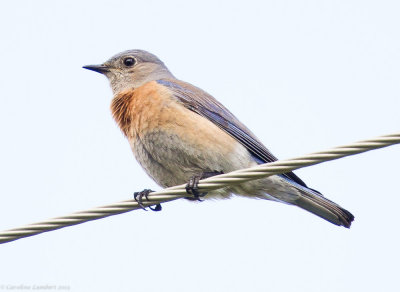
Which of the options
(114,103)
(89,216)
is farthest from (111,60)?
(89,216)

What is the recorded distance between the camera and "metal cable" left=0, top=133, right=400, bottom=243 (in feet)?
19.1

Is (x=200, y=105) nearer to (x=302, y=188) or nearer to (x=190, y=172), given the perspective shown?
(x=190, y=172)

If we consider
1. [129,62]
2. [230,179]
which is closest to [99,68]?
[129,62]

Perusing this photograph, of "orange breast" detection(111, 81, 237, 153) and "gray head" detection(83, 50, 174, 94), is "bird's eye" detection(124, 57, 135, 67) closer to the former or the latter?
"gray head" detection(83, 50, 174, 94)

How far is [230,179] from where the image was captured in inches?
256

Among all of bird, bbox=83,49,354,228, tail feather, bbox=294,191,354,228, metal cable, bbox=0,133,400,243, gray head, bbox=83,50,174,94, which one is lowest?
metal cable, bbox=0,133,400,243

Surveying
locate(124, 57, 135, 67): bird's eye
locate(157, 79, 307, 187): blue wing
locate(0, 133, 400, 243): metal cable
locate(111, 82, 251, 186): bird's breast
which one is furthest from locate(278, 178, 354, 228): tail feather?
locate(124, 57, 135, 67): bird's eye

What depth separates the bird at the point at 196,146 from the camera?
9.06 m

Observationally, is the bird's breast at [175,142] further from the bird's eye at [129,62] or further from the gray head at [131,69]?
the bird's eye at [129,62]

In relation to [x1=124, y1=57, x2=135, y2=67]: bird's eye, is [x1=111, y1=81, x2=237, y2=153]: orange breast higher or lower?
lower

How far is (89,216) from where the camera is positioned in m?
6.49

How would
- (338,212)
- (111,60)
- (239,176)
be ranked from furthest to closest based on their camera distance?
(111,60), (338,212), (239,176)

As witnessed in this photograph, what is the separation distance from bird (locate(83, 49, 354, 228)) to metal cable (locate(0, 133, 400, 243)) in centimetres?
177

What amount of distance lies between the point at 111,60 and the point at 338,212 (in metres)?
4.73
